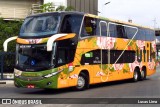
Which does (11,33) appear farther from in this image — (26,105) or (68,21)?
(26,105)

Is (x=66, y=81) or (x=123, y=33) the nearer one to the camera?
(x=66, y=81)

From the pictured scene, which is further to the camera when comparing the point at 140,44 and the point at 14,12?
the point at 14,12

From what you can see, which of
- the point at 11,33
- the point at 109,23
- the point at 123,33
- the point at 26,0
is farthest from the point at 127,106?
the point at 26,0

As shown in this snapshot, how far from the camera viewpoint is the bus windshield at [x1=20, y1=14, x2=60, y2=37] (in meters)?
18.6

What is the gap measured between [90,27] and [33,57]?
369 cm

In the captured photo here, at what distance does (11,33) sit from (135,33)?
11.9m

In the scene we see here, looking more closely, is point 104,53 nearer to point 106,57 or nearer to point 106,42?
point 106,57

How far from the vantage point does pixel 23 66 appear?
18.7 meters

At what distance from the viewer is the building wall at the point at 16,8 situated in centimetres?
4431

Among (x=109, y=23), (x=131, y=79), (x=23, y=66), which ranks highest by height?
(x=109, y=23)

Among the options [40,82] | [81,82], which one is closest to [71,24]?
[81,82]

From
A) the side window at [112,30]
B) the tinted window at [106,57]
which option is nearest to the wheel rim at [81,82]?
the tinted window at [106,57]

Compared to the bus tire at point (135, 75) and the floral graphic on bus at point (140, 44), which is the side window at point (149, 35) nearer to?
the floral graphic on bus at point (140, 44)

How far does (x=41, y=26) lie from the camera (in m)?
18.9
